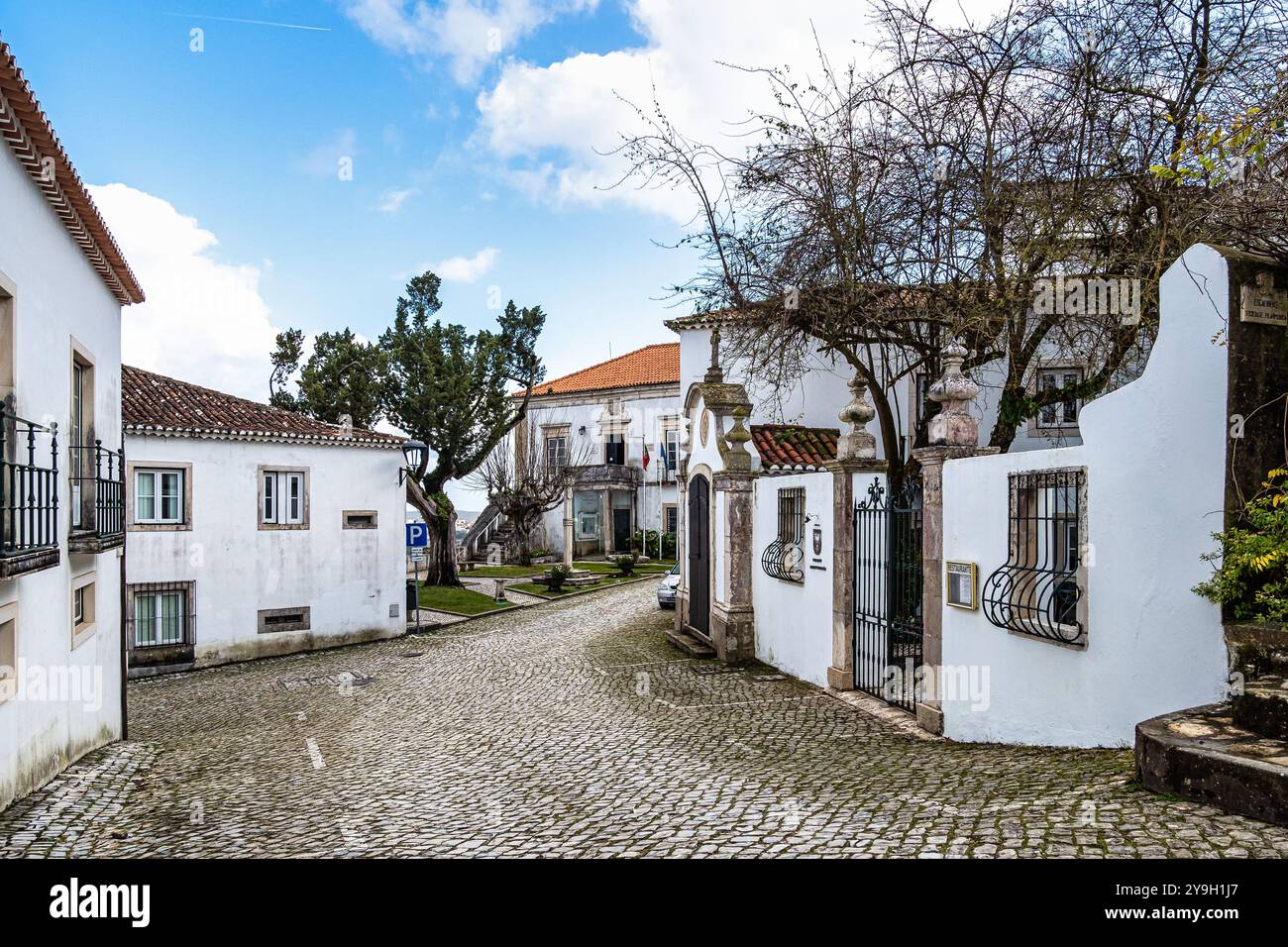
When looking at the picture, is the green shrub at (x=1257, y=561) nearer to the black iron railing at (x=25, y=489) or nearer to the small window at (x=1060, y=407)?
the black iron railing at (x=25, y=489)

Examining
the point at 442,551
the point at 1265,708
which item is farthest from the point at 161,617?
the point at 1265,708

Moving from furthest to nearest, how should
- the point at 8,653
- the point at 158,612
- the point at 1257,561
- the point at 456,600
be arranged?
the point at 456,600
the point at 158,612
the point at 8,653
the point at 1257,561

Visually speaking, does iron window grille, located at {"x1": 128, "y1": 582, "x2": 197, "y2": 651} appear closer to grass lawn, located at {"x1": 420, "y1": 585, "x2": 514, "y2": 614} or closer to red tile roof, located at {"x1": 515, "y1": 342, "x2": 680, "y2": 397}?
grass lawn, located at {"x1": 420, "y1": 585, "x2": 514, "y2": 614}

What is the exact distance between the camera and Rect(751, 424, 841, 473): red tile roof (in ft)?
48.0

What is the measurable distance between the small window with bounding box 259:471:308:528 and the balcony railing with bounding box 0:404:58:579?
12093 mm

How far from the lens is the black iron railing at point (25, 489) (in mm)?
6012

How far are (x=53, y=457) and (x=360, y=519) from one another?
1422 centimetres

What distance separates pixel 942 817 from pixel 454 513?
25.4 meters

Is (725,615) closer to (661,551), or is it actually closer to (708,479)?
(708,479)

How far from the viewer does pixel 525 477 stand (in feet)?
119

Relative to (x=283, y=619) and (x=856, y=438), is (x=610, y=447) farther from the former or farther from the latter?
(x=856, y=438)

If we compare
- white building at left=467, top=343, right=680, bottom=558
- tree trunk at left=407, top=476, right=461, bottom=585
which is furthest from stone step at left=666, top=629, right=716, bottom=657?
white building at left=467, top=343, right=680, bottom=558

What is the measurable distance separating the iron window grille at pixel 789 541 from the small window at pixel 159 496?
495 inches
